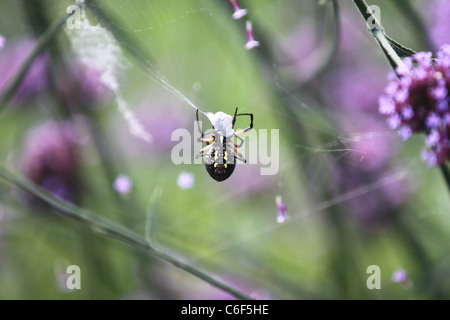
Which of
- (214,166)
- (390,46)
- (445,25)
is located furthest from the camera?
(445,25)

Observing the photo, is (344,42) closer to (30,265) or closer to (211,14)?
(211,14)

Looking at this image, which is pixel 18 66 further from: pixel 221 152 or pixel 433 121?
pixel 433 121

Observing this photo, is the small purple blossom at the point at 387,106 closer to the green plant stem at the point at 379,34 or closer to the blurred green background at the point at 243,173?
the green plant stem at the point at 379,34

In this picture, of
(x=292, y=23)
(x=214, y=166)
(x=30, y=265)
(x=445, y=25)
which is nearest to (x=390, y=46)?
(x=214, y=166)

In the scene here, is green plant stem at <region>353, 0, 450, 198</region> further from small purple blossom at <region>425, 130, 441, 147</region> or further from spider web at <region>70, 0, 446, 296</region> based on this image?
spider web at <region>70, 0, 446, 296</region>

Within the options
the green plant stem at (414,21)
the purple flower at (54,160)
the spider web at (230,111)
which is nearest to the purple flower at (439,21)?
the green plant stem at (414,21)

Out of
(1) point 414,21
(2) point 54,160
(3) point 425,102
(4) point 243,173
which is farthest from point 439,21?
(2) point 54,160
